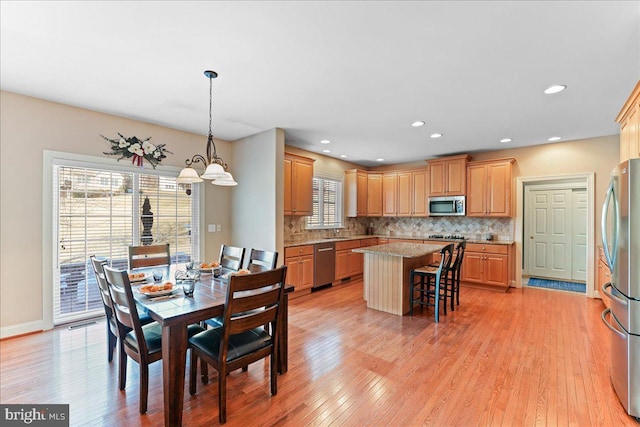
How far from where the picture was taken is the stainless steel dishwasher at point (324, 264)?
16.7 feet

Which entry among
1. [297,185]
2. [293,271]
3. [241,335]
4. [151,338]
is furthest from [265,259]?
[297,185]

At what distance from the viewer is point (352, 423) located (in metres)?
1.91

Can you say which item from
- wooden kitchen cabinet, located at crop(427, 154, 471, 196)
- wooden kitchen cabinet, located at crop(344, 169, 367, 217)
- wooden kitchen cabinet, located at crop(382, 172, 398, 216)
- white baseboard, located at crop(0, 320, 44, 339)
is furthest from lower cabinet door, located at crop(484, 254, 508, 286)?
white baseboard, located at crop(0, 320, 44, 339)

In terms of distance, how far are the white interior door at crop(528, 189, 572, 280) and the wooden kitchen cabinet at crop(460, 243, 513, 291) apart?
1.72 m

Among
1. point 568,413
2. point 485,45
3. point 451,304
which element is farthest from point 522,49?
point 451,304

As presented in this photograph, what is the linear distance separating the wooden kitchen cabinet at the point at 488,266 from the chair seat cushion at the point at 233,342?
4.48m

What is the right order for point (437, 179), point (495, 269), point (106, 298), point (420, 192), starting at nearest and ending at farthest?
point (106, 298) < point (495, 269) < point (437, 179) < point (420, 192)

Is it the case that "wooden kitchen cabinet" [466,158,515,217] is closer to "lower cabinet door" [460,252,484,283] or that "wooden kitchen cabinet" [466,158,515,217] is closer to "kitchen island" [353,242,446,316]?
"lower cabinet door" [460,252,484,283]

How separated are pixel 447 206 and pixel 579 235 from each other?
2.75 metres

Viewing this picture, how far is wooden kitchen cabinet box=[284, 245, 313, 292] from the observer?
461cm

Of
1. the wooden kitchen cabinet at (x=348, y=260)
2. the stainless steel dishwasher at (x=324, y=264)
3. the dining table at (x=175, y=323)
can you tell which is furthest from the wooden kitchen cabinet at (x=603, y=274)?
the dining table at (x=175, y=323)

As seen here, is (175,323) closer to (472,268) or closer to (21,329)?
(21,329)

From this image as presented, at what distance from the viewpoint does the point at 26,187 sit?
10.5ft

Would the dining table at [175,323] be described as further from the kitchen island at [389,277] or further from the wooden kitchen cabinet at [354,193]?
the wooden kitchen cabinet at [354,193]
